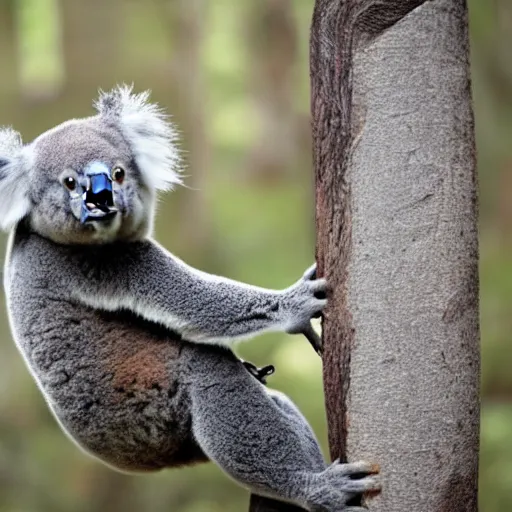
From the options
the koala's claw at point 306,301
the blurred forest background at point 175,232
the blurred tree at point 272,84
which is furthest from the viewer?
the blurred tree at point 272,84

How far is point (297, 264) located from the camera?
13.2m

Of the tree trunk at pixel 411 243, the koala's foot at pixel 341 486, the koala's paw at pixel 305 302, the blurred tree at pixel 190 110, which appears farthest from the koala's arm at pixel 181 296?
the blurred tree at pixel 190 110

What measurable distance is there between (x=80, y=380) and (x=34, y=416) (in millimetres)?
5579

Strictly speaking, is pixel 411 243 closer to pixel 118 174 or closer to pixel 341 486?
pixel 341 486

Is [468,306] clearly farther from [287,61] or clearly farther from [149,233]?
[287,61]

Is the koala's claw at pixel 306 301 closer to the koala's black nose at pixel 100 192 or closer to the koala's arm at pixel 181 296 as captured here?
the koala's arm at pixel 181 296

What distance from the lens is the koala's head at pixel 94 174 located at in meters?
3.80

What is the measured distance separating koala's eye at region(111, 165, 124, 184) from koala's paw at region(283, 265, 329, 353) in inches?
35.8

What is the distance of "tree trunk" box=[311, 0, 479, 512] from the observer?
3260 mm

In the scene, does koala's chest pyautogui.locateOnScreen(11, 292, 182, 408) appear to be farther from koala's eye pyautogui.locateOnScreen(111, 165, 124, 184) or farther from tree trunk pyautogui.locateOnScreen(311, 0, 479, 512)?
tree trunk pyautogui.locateOnScreen(311, 0, 479, 512)

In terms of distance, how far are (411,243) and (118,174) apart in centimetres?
141

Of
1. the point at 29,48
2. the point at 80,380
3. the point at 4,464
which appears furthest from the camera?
the point at 29,48

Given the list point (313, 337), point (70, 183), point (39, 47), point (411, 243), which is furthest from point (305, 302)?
point (39, 47)

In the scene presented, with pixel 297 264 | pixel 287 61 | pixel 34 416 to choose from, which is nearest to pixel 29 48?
pixel 287 61
